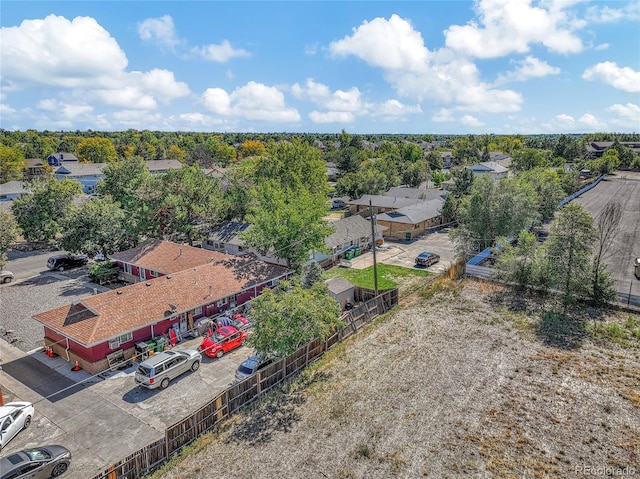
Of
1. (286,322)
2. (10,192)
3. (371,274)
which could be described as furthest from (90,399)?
(10,192)

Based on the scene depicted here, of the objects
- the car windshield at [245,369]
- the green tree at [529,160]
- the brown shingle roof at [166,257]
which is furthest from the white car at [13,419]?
the green tree at [529,160]

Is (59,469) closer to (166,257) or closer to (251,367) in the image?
(251,367)

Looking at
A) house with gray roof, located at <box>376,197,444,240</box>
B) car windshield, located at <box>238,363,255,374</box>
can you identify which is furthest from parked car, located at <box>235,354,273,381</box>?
house with gray roof, located at <box>376,197,444,240</box>

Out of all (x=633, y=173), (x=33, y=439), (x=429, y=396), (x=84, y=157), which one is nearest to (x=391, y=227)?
(x=429, y=396)

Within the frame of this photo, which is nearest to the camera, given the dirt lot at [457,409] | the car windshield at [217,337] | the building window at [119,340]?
the dirt lot at [457,409]

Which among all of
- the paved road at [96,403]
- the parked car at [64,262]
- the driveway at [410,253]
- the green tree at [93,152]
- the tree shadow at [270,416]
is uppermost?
the green tree at [93,152]

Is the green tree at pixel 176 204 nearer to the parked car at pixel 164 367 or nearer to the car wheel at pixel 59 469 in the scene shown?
the parked car at pixel 164 367

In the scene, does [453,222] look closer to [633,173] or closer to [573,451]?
[573,451]
